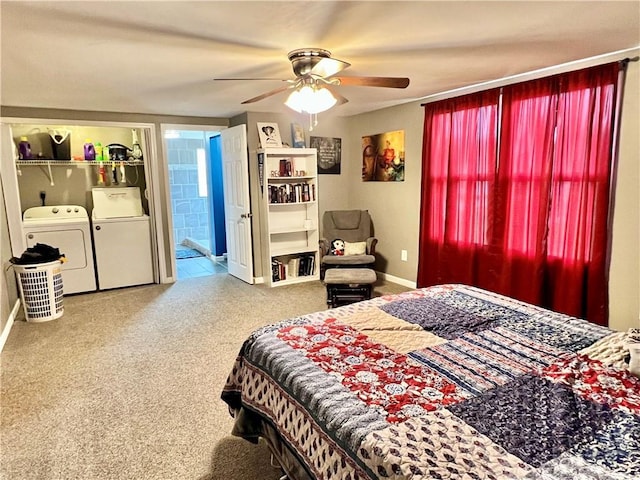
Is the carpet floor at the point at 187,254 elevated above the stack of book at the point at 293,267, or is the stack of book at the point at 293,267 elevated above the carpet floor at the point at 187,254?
the stack of book at the point at 293,267

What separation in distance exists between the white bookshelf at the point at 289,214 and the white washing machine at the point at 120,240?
1555 millimetres

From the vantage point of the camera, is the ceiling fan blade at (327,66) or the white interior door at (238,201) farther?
the white interior door at (238,201)

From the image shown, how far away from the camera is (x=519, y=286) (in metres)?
3.62

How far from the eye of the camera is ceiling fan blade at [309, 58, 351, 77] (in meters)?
2.36

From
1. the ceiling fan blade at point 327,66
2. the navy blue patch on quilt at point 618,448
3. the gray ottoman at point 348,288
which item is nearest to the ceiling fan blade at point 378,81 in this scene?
the ceiling fan blade at point 327,66

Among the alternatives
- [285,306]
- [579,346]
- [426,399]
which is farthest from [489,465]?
[285,306]

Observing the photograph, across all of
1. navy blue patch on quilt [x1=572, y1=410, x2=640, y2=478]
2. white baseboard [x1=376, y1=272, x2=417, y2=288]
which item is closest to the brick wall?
white baseboard [x1=376, y1=272, x2=417, y2=288]

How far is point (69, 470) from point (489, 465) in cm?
196

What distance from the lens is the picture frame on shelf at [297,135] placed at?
5.24m

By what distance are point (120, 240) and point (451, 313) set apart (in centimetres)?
430

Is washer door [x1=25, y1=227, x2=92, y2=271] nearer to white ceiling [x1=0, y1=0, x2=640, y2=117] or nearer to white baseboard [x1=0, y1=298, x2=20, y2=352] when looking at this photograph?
white baseboard [x1=0, y1=298, x2=20, y2=352]

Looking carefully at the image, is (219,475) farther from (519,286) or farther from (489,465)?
(519,286)

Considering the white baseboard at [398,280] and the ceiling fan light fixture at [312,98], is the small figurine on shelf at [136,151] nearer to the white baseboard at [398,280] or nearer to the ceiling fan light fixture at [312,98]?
the ceiling fan light fixture at [312,98]

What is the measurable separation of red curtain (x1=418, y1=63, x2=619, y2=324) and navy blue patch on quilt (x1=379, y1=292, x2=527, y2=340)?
4.40 feet
